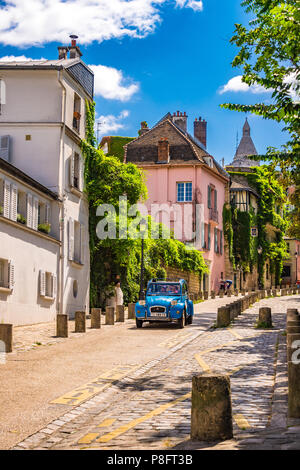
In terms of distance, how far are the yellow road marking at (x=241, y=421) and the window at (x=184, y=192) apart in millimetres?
40176

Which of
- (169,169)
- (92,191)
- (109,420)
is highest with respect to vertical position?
(169,169)

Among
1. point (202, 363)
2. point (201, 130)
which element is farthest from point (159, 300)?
point (201, 130)

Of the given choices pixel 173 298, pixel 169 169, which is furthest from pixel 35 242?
pixel 169 169

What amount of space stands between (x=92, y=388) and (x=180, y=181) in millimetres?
38668

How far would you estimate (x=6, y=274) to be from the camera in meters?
19.7

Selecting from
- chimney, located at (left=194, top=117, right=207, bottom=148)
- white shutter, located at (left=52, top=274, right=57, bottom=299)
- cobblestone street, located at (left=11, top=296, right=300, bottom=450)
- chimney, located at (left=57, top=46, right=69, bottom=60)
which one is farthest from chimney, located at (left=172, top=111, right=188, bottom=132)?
cobblestone street, located at (left=11, top=296, right=300, bottom=450)

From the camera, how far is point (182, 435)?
6199 mm

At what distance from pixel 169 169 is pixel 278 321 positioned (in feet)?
89.1

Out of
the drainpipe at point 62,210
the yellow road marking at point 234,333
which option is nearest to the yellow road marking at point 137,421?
the yellow road marking at point 234,333

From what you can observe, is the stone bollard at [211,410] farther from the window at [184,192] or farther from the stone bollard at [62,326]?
the window at [184,192]

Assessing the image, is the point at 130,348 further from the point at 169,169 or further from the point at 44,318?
the point at 169,169

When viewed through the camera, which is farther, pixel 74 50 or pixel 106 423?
pixel 74 50

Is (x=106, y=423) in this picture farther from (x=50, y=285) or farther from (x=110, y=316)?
(x=50, y=285)

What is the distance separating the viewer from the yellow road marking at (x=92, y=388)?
8180 millimetres
